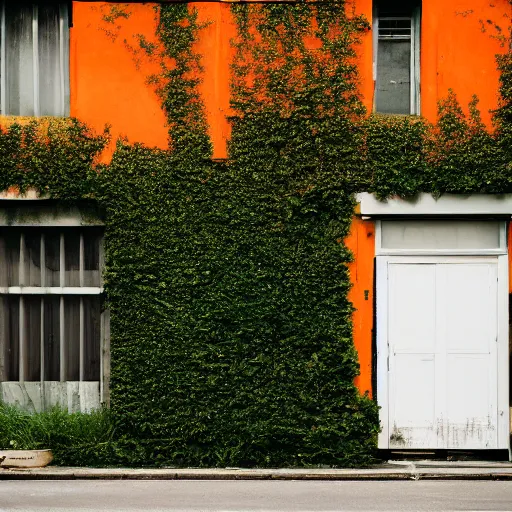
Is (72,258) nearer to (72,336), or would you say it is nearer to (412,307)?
(72,336)

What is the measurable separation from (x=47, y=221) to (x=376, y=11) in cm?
493

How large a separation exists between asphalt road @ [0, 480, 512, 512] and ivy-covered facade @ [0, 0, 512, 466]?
1138 mm

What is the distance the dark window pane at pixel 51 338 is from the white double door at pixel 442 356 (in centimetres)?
405

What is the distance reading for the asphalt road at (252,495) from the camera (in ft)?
30.4

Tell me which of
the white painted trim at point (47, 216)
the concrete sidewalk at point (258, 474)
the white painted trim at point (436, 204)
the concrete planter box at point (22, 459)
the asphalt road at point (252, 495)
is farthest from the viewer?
the white painted trim at point (47, 216)

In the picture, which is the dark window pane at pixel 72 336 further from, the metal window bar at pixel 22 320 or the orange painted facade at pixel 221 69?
the orange painted facade at pixel 221 69

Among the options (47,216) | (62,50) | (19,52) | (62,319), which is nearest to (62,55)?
(62,50)

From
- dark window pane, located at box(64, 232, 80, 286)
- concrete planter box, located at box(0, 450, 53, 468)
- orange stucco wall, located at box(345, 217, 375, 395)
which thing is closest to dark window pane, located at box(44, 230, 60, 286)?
dark window pane, located at box(64, 232, 80, 286)

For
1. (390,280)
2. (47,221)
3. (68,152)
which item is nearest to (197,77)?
(68,152)

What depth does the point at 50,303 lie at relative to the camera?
1230 cm

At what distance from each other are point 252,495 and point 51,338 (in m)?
3.78

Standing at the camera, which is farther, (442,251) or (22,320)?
(22,320)

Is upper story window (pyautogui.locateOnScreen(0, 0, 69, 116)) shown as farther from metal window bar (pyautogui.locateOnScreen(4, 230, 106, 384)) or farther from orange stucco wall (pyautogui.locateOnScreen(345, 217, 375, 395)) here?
orange stucco wall (pyautogui.locateOnScreen(345, 217, 375, 395))

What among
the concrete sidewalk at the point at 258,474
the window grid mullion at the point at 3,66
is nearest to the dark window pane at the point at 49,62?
the window grid mullion at the point at 3,66
